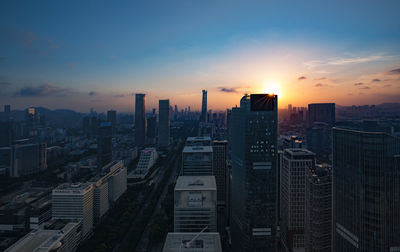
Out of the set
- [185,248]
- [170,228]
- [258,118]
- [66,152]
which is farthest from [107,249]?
[66,152]

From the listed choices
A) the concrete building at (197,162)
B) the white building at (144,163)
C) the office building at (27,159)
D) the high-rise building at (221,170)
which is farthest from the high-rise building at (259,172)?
the office building at (27,159)

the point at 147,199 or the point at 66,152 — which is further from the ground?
the point at 66,152

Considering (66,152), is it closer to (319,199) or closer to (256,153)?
(256,153)

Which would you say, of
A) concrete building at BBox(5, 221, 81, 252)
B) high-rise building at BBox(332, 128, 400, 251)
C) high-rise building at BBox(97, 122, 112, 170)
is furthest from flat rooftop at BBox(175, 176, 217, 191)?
high-rise building at BBox(97, 122, 112, 170)

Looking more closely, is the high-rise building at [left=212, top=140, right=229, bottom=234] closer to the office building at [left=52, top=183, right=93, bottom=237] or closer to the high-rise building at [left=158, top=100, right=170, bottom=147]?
the office building at [left=52, top=183, right=93, bottom=237]

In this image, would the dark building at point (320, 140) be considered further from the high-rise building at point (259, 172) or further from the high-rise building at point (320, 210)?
the high-rise building at point (259, 172)

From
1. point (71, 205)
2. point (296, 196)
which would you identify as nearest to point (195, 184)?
point (296, 196)

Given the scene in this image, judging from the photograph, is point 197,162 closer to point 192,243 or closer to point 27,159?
point 192,243
